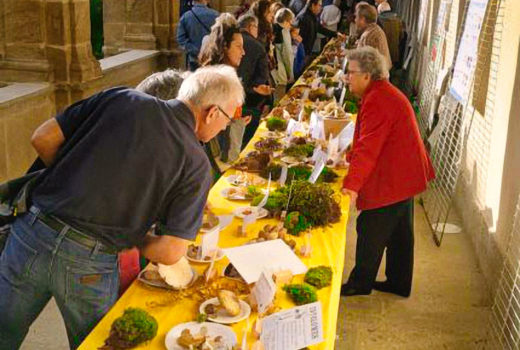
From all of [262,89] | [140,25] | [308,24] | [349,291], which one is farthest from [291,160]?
[308,24]

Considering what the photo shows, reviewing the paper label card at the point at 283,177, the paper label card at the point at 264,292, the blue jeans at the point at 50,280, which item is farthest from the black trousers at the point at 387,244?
the blue jeans at the point at 50,280

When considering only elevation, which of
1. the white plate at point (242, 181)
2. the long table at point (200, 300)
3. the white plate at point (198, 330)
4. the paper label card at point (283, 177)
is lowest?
the long table at point (200, 300)

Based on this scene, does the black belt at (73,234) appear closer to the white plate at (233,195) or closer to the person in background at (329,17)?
the white plate at (233,195)

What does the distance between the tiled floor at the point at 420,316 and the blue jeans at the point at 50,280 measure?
123 centimetres

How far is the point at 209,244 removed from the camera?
2.74m

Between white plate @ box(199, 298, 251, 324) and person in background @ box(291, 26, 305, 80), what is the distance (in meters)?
8.02

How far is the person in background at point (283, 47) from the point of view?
28.9ft

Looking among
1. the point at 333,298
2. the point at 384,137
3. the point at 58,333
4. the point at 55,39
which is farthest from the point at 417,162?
the point at 55,39

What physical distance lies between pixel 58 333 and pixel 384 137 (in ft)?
7.29

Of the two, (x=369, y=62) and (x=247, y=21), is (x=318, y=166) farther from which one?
(x=247, y=21)

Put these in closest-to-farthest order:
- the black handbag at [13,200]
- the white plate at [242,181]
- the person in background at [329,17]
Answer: the black handbag at [13,200] < the white plate at [242,181] < the person in background at [329,17]

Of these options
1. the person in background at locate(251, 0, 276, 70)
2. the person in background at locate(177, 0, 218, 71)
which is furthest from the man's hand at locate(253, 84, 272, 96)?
the person in background at locate(177, 0, 218, 71)

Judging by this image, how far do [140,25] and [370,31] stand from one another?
3644 mm

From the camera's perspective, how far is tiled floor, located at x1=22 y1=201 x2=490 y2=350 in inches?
148
